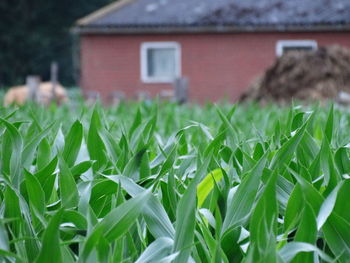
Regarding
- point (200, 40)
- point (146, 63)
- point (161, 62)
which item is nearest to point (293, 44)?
point (200, 40)

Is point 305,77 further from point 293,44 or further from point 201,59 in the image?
point 201,59

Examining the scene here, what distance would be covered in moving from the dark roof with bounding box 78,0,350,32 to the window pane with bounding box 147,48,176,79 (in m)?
1.29

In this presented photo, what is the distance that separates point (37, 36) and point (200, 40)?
69.6 ft

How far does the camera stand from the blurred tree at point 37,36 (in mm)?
46469

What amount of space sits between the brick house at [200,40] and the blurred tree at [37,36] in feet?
56.7

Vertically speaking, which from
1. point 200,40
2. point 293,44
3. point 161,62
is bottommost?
point 161,62

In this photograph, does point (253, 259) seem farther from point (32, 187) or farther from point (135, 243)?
point (32, 187)

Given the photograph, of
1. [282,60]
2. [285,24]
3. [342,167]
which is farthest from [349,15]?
[342,167]

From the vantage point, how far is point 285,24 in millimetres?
27562

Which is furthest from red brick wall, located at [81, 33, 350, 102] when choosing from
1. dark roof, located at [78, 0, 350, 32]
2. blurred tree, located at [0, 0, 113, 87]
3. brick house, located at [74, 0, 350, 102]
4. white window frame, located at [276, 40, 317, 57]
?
blurred tree, located at [0, 0, 113, 87]

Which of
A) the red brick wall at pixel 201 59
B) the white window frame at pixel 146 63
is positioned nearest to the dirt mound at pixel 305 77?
the red brick wall at pixel 201 59

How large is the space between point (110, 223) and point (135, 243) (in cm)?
22

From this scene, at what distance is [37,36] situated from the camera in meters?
47.3

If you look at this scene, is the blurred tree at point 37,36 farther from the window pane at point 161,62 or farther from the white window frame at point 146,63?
the white window frame at point 146,63
